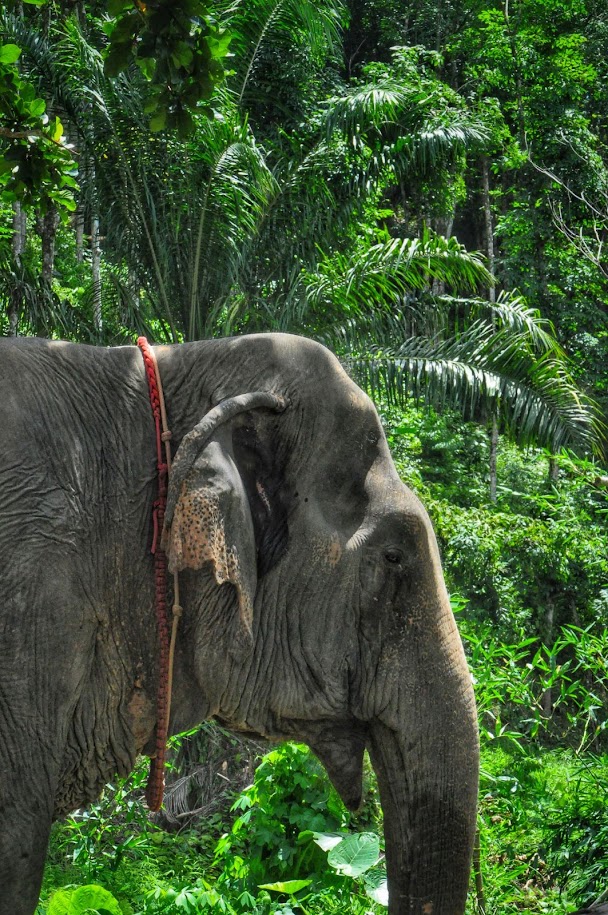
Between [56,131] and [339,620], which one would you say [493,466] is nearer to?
[56,131]

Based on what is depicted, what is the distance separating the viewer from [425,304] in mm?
10469

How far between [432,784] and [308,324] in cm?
727

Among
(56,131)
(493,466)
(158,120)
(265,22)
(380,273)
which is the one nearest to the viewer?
(158,120)

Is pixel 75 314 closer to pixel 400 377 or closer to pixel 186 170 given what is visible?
pixel 186 170

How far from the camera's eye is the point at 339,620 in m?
2.56

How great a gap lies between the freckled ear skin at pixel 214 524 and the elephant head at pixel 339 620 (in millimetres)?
50

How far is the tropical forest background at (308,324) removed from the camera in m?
4.23

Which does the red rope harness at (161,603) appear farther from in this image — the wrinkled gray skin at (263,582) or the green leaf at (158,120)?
the green leaf at (158,120)

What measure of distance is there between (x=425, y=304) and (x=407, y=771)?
27.1 ft

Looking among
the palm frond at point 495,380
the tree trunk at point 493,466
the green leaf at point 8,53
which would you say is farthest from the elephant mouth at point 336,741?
the tree trunk at point 493,466

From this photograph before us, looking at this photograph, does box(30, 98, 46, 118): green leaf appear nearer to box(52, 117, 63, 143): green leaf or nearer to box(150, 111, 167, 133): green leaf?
box(52, 117, 63, 143): green leaf

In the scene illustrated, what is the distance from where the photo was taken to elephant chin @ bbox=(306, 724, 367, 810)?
8.75 feet

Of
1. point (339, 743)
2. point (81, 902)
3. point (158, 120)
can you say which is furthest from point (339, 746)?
point (158, 120)

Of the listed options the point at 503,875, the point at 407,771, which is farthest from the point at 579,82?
the point at 407,771
